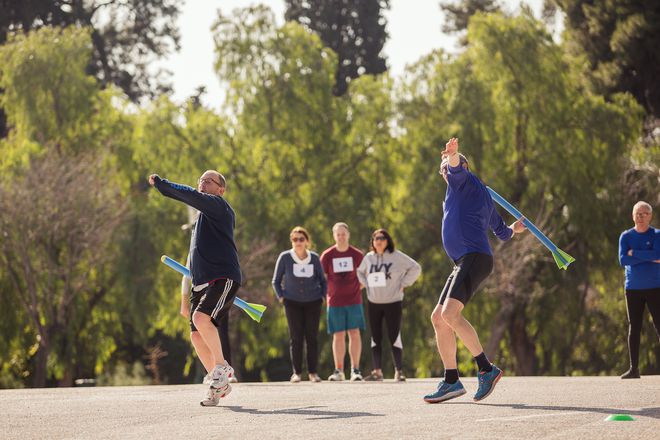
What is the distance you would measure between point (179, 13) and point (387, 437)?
134 feet

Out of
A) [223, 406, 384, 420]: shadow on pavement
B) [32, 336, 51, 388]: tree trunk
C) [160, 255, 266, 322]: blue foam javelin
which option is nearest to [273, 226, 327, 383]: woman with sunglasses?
[160, 255, 266, 322]: blue foam javelin

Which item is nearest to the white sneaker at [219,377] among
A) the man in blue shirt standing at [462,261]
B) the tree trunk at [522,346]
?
the man in blue shirt standing at [462,261]

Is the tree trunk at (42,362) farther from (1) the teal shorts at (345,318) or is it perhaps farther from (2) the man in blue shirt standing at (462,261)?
(2) the man in blue shirt standing at (462,261)

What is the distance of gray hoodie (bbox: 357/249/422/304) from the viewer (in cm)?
1533

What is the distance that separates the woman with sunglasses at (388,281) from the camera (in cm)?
1534

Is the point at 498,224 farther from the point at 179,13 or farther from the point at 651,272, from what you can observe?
the point at 179,13

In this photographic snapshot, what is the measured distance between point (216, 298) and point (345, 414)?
5.77 ft

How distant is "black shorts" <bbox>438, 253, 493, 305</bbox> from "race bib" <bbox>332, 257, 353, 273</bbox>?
249 inches

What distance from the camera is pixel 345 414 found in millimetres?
8977

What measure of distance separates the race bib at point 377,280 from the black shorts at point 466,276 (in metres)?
5.72

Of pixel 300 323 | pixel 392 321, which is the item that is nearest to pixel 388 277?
Result: pixel 392 321

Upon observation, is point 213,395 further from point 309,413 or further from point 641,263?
point 641,263

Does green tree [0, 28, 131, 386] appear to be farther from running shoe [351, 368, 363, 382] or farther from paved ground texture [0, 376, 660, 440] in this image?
paved ground texture [0, 376, 660, 440]

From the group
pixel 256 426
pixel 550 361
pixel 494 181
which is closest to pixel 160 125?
pixel 494 181
